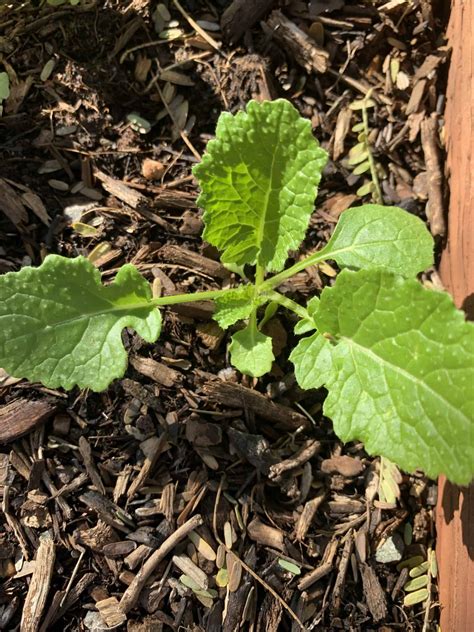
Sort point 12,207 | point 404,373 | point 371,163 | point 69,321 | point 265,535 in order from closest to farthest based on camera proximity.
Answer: point 404,373, point 69,321, point 265,535, point 12,207, point 371,163

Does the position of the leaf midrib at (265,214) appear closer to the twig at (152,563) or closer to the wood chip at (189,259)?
the wood chip at (189,259)

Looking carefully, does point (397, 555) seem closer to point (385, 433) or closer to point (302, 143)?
point (385, 433)

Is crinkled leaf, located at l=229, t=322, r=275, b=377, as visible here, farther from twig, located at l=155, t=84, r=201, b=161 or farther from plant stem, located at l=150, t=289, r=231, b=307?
twig, located at l=155, t=84, r=201, b=161

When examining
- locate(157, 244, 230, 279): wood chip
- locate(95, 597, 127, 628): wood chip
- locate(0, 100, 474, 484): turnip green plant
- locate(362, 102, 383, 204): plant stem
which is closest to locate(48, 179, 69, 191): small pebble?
locate(157, 244, 230, 279): wood chip

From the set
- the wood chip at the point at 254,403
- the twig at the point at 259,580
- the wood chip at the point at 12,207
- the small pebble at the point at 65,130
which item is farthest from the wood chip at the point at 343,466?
A: the small pebble at the point at 65,130

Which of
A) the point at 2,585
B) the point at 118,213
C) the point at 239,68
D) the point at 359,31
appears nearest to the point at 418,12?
the point at 359,31

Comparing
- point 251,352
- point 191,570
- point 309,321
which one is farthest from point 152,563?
point 309,321

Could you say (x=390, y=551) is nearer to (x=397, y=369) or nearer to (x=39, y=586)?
(x=397, y=369)
